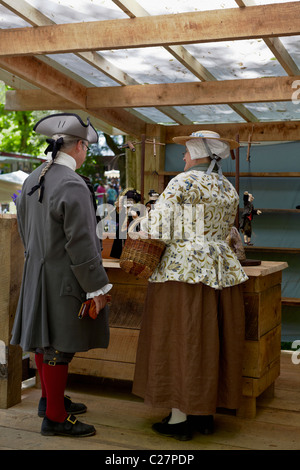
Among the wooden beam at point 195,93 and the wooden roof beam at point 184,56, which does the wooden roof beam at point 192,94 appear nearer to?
the wooden beam at point 195,93

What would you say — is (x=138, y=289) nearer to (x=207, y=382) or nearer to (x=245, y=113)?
(x=207, y=382)

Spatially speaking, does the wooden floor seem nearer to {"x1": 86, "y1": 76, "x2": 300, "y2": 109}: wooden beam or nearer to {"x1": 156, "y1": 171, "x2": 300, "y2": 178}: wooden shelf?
{"x1": 86, "y1": 76, "x2": 300, "y2": 109}: wooden beam

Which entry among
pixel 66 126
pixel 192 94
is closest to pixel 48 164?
pixel 66 126

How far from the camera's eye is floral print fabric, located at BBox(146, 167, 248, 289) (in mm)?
2930

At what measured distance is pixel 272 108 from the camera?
20.0 feet

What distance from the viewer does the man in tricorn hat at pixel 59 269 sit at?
9.18 feet

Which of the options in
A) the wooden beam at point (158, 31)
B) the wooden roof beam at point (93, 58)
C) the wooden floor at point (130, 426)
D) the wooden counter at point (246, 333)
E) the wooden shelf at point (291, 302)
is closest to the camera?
the wooden floor at point (130, 426)

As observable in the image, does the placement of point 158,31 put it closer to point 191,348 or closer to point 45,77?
point 45,77

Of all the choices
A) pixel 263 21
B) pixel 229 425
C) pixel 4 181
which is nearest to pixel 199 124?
pixel 4 181

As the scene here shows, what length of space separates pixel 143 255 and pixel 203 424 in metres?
0.98

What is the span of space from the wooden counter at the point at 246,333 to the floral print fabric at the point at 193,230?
1.41ft

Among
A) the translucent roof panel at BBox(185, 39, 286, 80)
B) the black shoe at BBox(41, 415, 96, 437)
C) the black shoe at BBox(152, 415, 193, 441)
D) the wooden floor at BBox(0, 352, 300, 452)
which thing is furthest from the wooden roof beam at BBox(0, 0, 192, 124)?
the black shoe at BBox(152, 415, 193, 441)

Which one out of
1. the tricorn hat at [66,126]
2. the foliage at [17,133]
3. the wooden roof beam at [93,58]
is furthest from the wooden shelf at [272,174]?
the foliage at [17,133]

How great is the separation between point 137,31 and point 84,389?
242 centimetres
